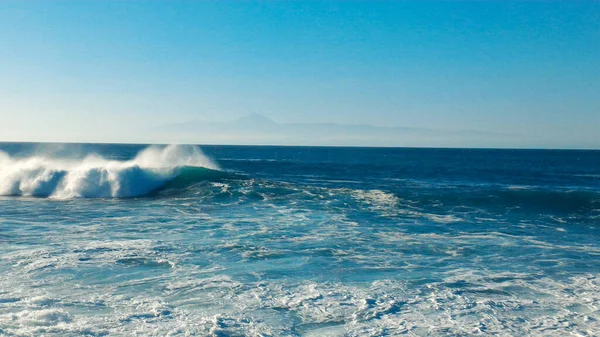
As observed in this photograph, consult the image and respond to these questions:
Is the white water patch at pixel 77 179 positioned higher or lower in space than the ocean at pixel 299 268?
higher

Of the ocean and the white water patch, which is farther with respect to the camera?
the white water patch

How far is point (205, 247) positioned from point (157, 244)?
1.26 metres

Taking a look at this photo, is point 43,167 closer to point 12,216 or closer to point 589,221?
point 12,216

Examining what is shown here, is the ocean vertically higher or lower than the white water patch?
lower

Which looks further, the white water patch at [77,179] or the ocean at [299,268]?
the white water patch at [77,179]

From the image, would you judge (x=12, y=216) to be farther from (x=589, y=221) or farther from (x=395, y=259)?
(x=589, y=221)

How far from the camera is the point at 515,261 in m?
11.3

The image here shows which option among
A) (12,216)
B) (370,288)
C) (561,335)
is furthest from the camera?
(12,216)

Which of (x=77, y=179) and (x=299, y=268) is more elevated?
(x=77, y=179)

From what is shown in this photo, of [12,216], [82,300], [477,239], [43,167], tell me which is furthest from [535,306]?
[43,167]

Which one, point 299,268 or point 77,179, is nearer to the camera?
point 299,268

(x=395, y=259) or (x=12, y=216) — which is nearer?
(x=395, y=259)

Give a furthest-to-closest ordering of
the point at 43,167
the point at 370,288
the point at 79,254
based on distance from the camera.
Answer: the point at 43,167 < the point at 79,254 < the point at 370,288

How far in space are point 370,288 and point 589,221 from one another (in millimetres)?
12774
